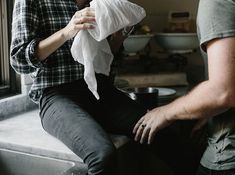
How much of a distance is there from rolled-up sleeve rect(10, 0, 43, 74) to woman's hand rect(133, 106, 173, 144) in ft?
1.30

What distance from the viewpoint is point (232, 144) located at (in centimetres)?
100

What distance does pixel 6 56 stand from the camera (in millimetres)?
1612

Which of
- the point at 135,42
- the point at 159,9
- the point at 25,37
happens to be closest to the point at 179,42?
the point at 135,42

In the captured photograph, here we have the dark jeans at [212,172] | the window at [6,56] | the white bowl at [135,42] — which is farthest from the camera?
the white bowl at [135,42]

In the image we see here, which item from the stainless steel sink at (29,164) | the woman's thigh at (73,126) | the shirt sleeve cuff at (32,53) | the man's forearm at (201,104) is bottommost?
the stainless steel sink at (29,164)

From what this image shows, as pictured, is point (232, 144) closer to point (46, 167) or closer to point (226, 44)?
point (226, 44)

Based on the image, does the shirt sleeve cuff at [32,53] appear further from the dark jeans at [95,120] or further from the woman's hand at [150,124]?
the woman's hand at [150,124]

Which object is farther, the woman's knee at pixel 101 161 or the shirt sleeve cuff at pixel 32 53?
the shirt sleeve cuff at pixel 32 53

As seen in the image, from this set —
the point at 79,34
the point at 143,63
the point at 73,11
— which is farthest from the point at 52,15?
the point at 143,63

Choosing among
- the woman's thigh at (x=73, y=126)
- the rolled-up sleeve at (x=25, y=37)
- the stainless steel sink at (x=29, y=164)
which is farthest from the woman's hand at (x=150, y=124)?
the rolled-up sleeve at (x=25, y=37)

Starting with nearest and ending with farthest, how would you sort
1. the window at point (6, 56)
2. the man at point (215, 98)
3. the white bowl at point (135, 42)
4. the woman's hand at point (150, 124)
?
the man at point (215, 98) → the woman's hand at point (150, 124) → the window at point (6, 56) → the white bowl at point (135, 42)

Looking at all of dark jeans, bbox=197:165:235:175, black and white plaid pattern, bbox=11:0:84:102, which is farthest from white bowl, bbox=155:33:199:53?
dark jeans, bbox=197:165:235:175

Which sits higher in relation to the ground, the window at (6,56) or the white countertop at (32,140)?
the window at (6,56)

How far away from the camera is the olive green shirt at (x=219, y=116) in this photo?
35.2 inches
